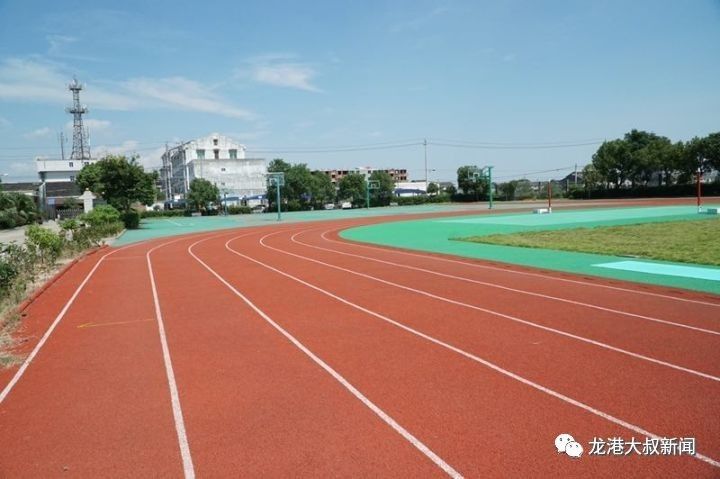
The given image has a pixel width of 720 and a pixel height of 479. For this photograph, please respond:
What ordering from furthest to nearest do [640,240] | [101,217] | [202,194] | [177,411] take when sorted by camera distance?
[202,194] < [101,217] < [640,240] < [177,411]

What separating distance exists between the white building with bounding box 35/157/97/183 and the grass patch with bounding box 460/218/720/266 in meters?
79.7

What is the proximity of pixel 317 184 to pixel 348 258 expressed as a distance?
59.3 m

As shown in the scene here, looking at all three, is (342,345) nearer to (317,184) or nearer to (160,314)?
(160,314)

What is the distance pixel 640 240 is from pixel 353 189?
2431 inches

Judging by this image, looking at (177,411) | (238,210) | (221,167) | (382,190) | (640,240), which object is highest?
(221,167)

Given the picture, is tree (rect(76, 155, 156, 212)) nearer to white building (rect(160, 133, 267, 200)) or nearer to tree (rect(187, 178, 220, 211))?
tree (rect(187, 178, 220, 211))

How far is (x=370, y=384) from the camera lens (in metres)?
5.51

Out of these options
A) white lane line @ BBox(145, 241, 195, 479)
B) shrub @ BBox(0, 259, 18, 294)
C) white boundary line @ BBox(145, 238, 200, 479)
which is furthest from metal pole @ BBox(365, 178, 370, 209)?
white lane line @ BBox(145, 241, 195, 479)

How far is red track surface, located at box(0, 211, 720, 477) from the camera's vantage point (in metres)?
4.04

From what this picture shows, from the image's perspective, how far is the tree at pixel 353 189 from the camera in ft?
257

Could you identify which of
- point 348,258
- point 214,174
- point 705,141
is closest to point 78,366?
point 348,258

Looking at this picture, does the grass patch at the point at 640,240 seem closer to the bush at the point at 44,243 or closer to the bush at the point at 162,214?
the bush at the point at 44,243

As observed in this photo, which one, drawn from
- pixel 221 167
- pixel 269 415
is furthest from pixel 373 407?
pixel 221 167

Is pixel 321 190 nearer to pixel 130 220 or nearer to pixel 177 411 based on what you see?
pixel 130 220
